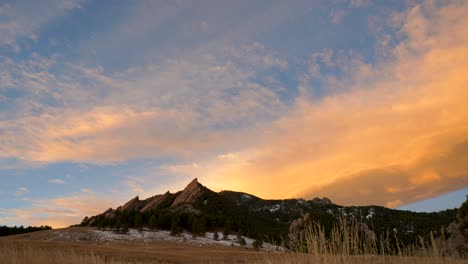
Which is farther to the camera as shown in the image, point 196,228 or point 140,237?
point 196,228

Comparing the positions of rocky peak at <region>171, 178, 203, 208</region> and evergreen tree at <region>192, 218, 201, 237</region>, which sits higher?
rocky peak at <region>171, 178, 203, 208</region>

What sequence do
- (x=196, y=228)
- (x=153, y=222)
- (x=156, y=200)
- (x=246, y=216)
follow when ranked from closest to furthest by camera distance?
1. (x=196, y=228)
2. (x=153, y=222)
3. (x=246, y=216)
4. (x=156, y=200)

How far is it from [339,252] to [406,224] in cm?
9476

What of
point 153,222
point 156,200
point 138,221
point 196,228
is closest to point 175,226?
point 196,228

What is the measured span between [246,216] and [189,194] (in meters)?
16.7

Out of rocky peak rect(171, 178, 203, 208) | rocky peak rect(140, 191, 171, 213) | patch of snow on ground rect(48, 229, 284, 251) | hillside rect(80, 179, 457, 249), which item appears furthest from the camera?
rocky peak rect(140, 191, 171, 213)

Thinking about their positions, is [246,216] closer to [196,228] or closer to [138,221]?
[196,228]

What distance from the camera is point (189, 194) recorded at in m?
107

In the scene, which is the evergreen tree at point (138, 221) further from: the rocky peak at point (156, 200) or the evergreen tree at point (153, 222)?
Result: the rocky peak at point (156, 200)

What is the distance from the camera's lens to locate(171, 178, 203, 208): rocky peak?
103m

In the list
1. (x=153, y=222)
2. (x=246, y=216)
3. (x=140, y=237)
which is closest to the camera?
(x=140, y=237)

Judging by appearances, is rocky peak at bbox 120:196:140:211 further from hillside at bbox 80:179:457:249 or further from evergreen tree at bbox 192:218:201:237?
evergreen tree at bbox 192:218:201:237

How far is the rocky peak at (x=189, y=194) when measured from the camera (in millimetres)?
102894

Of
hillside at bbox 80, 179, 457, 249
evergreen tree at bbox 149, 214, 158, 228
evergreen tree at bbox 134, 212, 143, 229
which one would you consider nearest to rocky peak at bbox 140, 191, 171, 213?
hillside at bbox 80, 179, 457, 249
